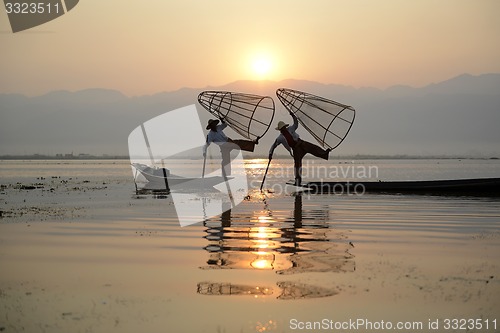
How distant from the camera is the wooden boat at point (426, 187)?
30359mm

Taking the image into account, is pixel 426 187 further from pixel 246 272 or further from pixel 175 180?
pixel 246 272

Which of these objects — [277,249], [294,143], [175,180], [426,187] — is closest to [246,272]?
[277,249]

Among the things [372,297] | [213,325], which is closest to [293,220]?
[372,297]

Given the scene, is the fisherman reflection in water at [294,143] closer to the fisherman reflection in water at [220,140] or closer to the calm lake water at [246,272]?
the fisherman reflection in water at [220,140]

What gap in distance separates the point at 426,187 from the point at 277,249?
19613mm

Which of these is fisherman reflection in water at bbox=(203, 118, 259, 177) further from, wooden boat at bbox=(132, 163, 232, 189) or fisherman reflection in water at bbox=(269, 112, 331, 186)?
wooden boat at bbox=(132, 163, 232, 189)

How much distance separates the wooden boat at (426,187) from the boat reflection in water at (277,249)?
40.4 feet

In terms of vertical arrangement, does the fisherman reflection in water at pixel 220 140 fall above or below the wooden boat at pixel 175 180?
above

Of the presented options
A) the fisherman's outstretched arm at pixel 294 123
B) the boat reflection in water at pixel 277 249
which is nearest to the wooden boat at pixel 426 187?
the fisherman's outstretched arm at pixel 294 123

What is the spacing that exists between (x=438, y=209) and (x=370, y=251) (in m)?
10.7

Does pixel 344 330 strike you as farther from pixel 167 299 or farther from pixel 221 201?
pixel 221 201

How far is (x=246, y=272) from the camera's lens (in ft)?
35.6

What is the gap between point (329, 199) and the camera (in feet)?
93.6

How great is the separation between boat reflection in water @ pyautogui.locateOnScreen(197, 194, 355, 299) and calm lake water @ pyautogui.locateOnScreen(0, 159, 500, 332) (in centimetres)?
3
